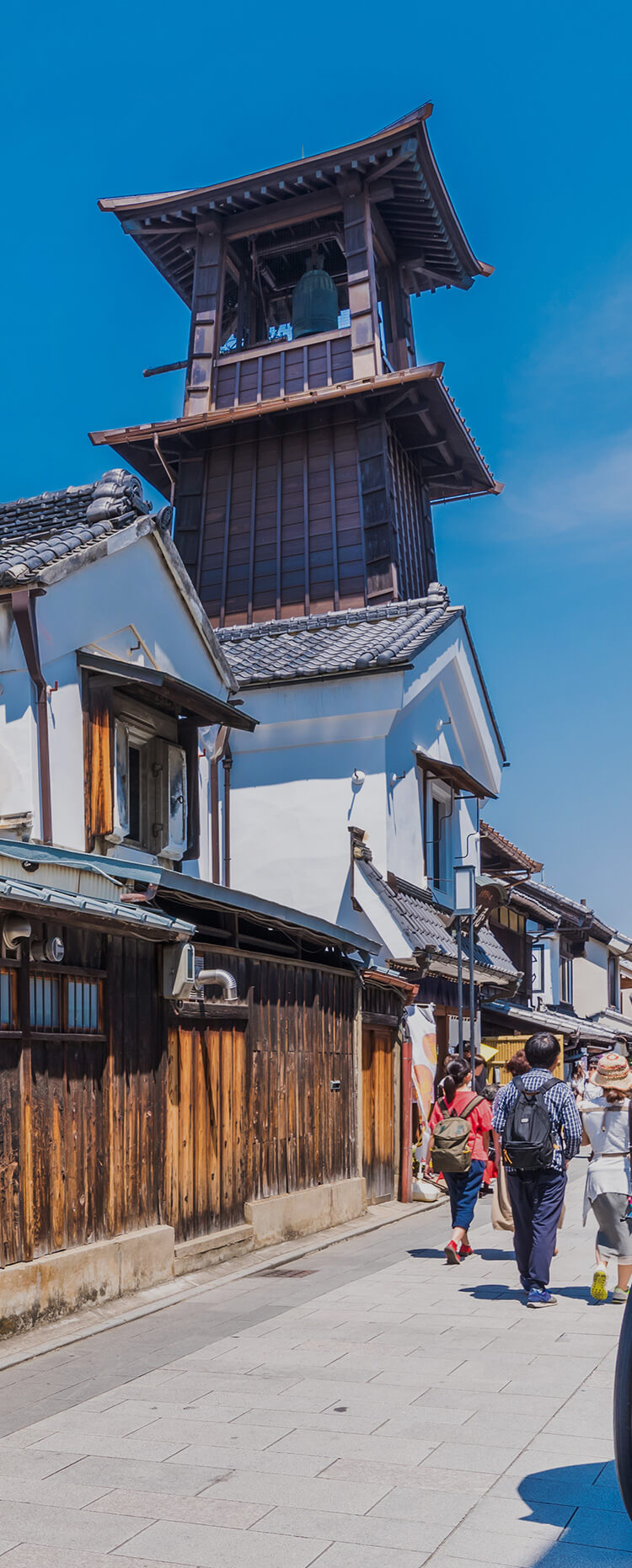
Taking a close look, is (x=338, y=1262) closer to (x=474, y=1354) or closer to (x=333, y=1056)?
(x=333, y=1056)

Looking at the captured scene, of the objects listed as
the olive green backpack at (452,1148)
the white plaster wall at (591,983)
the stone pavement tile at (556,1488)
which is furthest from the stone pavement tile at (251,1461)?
the white plaster wall at (591,983)

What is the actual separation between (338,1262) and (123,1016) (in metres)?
3.75

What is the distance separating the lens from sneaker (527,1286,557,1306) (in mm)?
9727

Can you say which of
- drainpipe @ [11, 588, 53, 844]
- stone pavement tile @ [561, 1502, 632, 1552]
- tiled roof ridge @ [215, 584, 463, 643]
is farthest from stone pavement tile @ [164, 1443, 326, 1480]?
tiled roof ridge @ [215, 584, 463, 643]

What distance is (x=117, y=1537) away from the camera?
494 cm

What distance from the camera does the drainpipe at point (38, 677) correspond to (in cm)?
1253

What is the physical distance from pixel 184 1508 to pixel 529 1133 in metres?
5.06

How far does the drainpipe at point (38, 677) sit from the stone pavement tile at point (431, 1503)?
8.17m

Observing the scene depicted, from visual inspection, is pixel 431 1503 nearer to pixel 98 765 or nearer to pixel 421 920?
pixel 98 765

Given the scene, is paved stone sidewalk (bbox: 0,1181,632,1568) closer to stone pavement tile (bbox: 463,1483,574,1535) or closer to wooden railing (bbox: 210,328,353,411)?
stone pavement tile (bbox: 463,1483,574,1535)

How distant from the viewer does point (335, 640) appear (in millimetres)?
21875

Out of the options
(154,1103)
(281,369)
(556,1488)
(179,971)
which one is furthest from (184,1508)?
(281,369)

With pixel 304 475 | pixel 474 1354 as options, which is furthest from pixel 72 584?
pixel 304 475

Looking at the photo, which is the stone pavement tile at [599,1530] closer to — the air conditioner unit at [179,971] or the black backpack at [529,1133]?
the black backpack at [529,1133]
